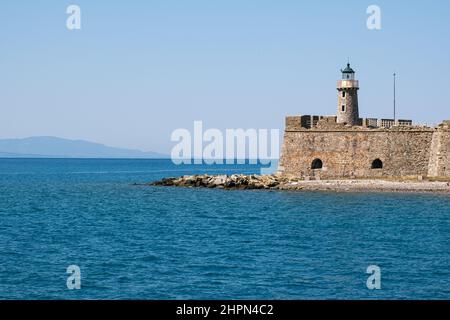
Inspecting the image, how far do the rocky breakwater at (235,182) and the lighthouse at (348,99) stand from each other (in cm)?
529

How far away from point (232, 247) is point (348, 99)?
24818mm

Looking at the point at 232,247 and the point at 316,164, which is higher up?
the point at 316,164

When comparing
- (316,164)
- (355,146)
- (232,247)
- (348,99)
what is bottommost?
(232,247)

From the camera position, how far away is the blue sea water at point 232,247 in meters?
17.4

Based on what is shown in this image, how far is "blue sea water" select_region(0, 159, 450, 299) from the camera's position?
17375 mm

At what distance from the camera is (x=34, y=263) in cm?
2084

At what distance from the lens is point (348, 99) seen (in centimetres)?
4684

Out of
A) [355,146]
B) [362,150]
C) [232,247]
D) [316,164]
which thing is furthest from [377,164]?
[232,247]

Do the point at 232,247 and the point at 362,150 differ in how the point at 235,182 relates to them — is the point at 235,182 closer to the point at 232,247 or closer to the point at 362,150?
the point at 362,150

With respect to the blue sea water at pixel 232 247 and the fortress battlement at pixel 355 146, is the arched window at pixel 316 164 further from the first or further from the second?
the blue sea water at pixel 232 247

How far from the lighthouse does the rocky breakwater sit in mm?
5292

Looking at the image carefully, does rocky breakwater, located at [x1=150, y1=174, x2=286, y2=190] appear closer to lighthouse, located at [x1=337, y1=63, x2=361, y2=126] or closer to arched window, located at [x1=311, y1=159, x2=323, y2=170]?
arched window, located at [x1=311, y1=159, x2=323, y2=170]
